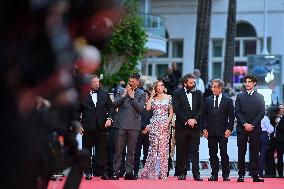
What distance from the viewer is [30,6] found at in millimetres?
3621

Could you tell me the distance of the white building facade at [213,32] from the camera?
143 feet

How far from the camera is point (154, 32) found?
3472 centimetres

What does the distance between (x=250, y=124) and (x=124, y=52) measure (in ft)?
47.5

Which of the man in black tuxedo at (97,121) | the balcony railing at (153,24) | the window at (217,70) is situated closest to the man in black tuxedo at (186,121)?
the man in black tuxedo at (97,121)

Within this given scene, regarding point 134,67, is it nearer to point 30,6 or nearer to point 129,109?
point 129,109

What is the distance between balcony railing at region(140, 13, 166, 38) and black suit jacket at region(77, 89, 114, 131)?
17.7 m

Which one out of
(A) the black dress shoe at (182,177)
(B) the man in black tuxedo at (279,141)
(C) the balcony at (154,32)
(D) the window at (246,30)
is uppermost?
(D) the window at (246,30)

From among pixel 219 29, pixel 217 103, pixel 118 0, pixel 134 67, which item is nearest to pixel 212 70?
pixel 219 29

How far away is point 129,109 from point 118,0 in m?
10.9

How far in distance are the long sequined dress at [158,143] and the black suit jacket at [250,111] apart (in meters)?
1.41

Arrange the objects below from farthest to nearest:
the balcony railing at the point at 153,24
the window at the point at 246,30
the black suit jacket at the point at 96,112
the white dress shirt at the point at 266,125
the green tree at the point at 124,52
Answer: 1. the window at the point at 246,30
2. the balcony railing at the point at 153,24
3. the green tree at the point at 124,52
4. the white dress shirt at the point at 266,125
5. the black suit jacket at the point at 96,112

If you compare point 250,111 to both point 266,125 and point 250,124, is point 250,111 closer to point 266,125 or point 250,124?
point 250,124

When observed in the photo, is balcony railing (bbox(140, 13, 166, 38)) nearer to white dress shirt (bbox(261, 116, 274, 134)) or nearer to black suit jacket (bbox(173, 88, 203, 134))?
white dress shirt (bbox(261, 116, 274, 134))

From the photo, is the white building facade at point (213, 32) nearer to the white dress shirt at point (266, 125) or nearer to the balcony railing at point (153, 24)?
the balcony railing at point (153, 24)
